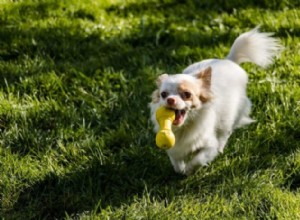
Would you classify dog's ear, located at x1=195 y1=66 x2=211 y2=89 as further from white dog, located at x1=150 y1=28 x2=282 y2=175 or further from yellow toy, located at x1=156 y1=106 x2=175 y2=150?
yellow toy, located at x1=156 y1=106 x2=175 y2=150

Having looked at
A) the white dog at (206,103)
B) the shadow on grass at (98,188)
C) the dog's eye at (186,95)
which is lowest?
the shadow on grass at (98,188)

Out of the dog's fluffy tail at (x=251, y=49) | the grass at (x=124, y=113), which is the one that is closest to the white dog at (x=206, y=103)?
the dog's fluffy tail at (x=251, y=49)

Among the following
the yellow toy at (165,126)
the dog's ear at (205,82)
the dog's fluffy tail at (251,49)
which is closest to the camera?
the yellow toy at (165,126)

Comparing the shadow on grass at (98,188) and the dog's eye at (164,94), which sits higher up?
the dog's eye at (164,94)

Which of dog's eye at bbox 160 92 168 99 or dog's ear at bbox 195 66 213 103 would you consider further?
dog's ear at bbox 195 66 213 103

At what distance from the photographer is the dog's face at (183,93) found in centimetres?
295

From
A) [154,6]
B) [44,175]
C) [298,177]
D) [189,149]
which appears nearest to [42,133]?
[44,175]

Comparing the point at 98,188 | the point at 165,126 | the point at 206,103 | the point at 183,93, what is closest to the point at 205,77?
the point at 206,103

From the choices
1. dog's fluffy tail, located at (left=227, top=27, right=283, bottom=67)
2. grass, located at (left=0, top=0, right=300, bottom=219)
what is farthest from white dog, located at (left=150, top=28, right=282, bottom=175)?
grass, located at (left=0, top=0, right=300, bottom=219)

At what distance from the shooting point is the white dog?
3.02m

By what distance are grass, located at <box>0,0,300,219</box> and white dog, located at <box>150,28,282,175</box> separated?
0.12 metres

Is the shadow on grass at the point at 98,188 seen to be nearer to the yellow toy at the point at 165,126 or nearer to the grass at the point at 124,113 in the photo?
the grass at the point at 124,113

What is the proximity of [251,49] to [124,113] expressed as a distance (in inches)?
41.1

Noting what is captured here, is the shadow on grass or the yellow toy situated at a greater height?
the yellow toy
